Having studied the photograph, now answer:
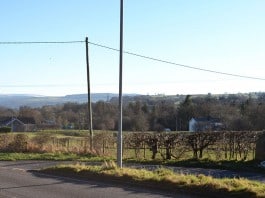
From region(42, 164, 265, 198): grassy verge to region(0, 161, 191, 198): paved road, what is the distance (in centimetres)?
64

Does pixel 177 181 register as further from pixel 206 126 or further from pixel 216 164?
pixel 206 126

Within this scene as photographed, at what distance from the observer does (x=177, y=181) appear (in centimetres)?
1593

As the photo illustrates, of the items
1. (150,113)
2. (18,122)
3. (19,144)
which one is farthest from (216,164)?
(18,122)

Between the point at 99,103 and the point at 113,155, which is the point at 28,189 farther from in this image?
the point at 99,103

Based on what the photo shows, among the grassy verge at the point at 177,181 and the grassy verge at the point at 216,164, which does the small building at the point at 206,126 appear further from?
the grassy verge at the point at 177,181

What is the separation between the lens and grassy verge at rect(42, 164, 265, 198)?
1396cm

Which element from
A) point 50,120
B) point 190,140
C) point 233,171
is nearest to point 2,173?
point 233,171

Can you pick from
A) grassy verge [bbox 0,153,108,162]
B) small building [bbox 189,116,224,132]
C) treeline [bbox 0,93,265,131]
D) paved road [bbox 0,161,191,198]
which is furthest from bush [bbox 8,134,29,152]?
treeline [bbox 0,93,265,131]

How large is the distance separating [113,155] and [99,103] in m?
82.9

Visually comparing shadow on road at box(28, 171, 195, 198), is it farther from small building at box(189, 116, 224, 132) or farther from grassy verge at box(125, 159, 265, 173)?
small building at box(189, 116, 224, 132)

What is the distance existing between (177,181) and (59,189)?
11.4 feet

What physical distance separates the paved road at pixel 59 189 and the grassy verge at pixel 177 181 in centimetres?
64

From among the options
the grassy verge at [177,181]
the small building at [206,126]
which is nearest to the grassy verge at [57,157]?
the grassy verge at [177,181]

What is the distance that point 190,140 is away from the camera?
3002 centimetres
